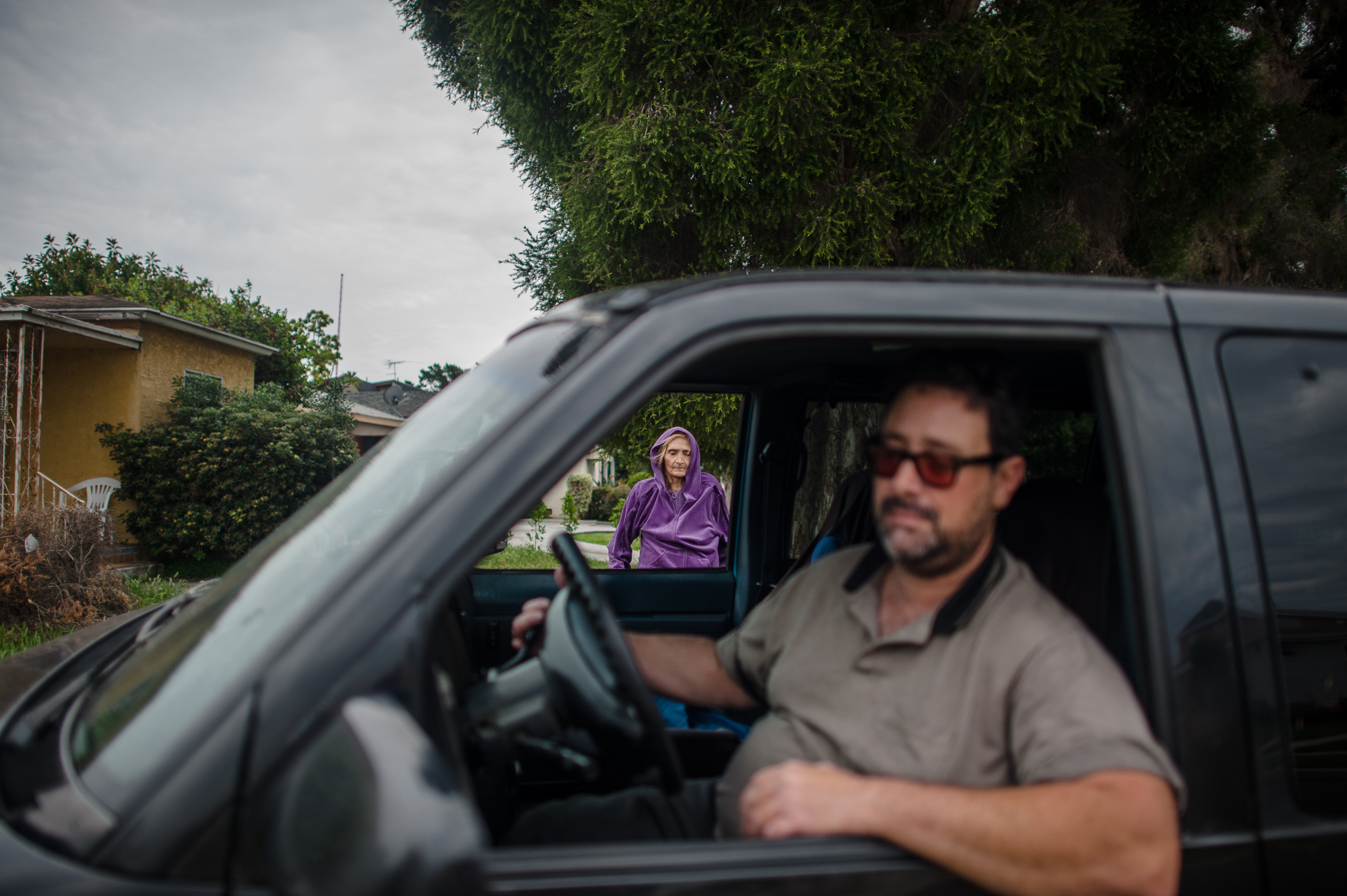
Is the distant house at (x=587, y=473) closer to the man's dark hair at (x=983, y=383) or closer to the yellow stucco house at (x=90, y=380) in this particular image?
the man's dark hair at (x=983, y=383)

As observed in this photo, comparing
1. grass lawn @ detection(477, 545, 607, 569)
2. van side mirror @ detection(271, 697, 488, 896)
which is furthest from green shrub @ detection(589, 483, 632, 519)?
van side mirror @ detection(271, 697, 488, 896)

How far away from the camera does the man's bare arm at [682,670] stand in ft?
5.99

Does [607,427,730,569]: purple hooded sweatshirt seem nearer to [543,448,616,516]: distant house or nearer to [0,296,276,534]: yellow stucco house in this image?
[543,448,616,516]: distant house

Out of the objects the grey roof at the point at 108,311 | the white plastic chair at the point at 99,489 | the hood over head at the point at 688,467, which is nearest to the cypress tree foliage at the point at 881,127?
the hood over head at the point at 688,467

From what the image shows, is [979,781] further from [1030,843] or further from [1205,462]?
[1205,462]

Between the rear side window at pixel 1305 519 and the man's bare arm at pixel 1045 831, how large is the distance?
315mm

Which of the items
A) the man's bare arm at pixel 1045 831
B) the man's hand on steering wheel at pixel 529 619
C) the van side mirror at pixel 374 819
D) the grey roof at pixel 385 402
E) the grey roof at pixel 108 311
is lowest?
the man's bare arm at pixel 1045 831

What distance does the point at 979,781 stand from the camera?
1.24 m

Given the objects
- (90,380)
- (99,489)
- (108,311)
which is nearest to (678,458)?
(99,489)

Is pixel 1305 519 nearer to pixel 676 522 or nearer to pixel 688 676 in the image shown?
pixel 688 676

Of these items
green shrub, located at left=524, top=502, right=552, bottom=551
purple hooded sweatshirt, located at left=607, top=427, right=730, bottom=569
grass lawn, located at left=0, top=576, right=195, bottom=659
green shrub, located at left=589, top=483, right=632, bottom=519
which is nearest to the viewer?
purple hooded sweatshirt, located at left=607, top=427, right=730, bottom=569

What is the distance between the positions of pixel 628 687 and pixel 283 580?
0.57m

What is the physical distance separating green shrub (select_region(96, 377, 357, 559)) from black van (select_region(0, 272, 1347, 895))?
44.2 feet

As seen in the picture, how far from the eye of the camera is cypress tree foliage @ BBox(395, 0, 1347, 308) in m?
6.57
